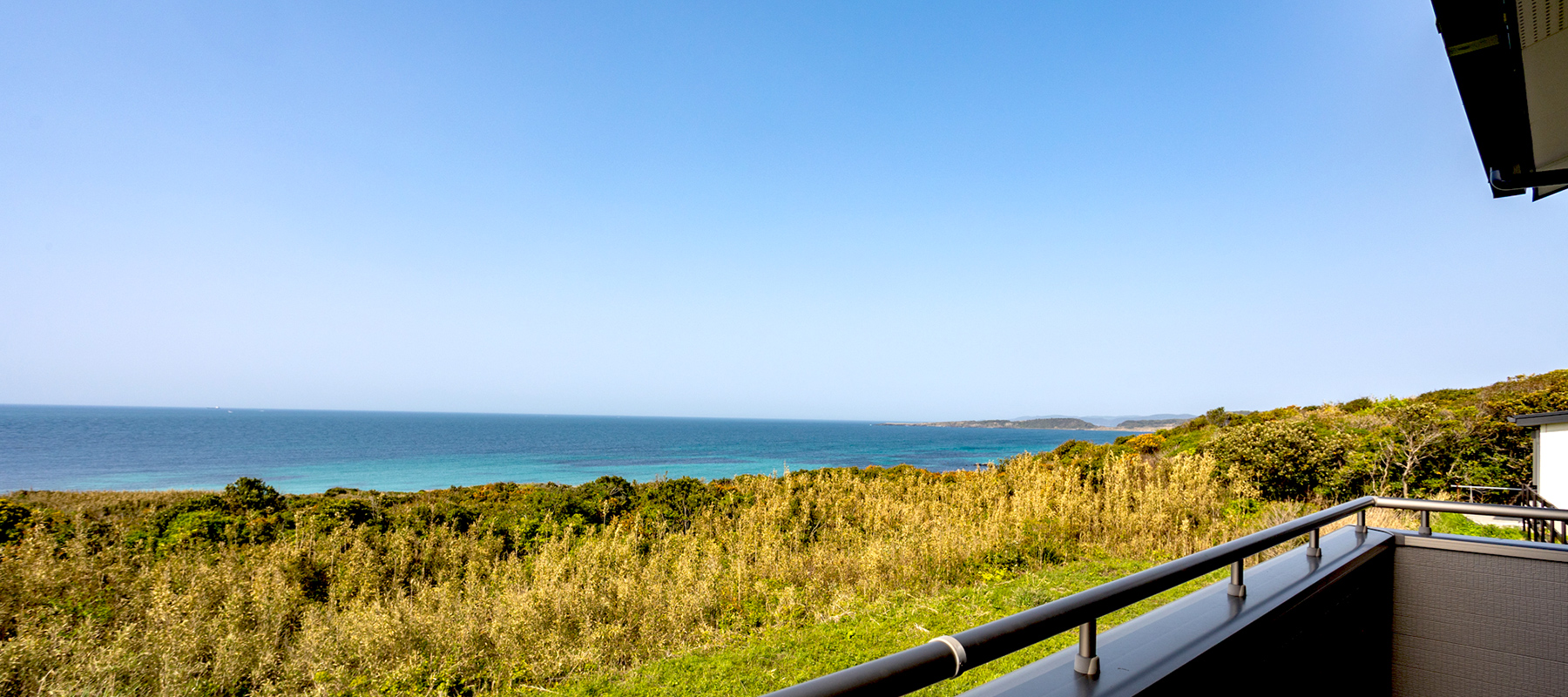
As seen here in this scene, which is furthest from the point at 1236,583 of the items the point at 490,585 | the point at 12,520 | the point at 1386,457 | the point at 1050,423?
the point at 1050,423

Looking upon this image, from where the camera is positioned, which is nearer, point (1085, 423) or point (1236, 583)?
point (1236, 583)

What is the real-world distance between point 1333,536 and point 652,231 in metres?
15.2

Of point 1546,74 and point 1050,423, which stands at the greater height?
point 1546,74

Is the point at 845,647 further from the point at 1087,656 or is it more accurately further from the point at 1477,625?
the point at 1087,656

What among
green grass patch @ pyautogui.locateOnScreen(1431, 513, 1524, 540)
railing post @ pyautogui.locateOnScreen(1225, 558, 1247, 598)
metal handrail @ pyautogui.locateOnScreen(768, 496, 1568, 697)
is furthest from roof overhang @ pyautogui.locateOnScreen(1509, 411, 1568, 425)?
railing post @ pyautogui.locateOnScreen(1225, 558, 1247, 598)

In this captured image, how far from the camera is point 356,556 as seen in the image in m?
6.29

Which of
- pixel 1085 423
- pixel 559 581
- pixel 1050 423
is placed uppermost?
pixel 559 581

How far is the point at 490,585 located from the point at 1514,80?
23.2ft

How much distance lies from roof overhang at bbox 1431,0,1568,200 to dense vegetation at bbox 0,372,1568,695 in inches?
135

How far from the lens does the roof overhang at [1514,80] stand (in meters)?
1.43

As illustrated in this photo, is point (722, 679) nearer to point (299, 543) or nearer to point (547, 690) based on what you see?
point (547, 690)

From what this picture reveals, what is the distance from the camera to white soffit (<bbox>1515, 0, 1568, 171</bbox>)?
141 cm

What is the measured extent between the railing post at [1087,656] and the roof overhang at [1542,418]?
13.7m

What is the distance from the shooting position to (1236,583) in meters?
1.72
